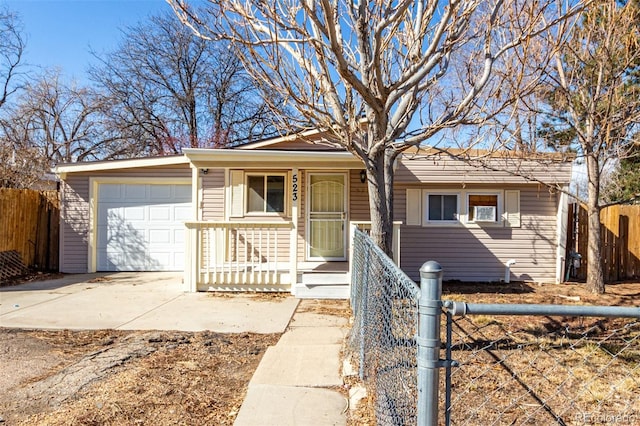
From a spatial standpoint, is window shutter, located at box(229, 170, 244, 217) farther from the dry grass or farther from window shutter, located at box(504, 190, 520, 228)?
window shutter, located at box(504, 190, 520, 228)

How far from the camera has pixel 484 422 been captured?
10.0 feet

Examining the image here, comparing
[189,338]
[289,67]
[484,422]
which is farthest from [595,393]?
[289,67]

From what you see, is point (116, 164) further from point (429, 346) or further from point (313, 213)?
point (429, 346)

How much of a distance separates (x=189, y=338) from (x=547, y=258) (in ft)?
27.5

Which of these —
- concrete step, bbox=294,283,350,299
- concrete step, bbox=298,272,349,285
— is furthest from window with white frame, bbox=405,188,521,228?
concrete step, bbox=294,283,350,299

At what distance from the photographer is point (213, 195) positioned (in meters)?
9.40

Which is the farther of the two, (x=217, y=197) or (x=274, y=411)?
(x=217, y=197)

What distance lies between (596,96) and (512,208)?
3.00 m

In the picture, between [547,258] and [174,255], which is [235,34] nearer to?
[174,255]

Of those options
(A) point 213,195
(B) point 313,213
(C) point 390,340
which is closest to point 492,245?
(B) point 313,213

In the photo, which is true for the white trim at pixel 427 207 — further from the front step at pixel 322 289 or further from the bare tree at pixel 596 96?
the front step at pixel 322 289

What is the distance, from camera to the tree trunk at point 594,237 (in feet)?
26.4

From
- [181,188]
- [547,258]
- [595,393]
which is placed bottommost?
[595,393]

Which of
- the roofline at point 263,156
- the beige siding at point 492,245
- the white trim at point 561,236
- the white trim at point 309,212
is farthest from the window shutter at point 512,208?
the roofline at point 263,156
